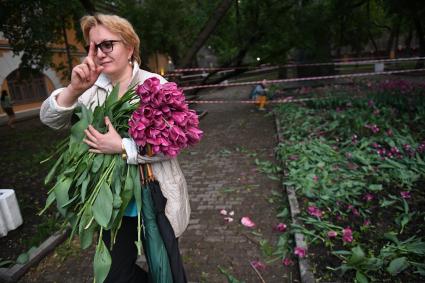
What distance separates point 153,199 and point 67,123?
0.78 meters

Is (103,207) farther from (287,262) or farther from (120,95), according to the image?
(287,262)

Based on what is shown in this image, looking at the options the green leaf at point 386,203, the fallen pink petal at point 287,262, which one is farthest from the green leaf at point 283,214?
the green leaf at point 386,203

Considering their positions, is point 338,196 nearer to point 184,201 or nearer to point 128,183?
point 184,201

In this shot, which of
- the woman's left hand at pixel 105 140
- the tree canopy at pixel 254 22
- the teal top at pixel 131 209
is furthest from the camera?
the tree canopy at pixel 254 22

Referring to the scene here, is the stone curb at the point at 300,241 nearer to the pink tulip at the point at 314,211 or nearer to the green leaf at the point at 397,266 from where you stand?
the pink tulip at the point at 314,211

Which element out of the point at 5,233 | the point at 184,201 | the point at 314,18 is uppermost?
the point at 314,18

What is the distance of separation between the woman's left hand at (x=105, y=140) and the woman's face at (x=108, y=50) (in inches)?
15.4

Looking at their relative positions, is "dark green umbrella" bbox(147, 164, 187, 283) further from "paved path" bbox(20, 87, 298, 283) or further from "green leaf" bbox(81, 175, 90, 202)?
"paved path" bbox(20, 87, 298, 283)

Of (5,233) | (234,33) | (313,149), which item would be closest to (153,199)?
(5,233)

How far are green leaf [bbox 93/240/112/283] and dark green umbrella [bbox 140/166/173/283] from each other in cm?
26

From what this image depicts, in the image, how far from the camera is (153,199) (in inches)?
76.5

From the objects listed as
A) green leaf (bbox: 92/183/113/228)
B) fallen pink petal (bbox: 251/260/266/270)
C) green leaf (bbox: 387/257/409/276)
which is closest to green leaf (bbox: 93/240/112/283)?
green leaf (bbox: 92/183/113/228)

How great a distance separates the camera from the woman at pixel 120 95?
184cm

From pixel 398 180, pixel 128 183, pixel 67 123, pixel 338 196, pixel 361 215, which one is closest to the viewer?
pixel 128 183
